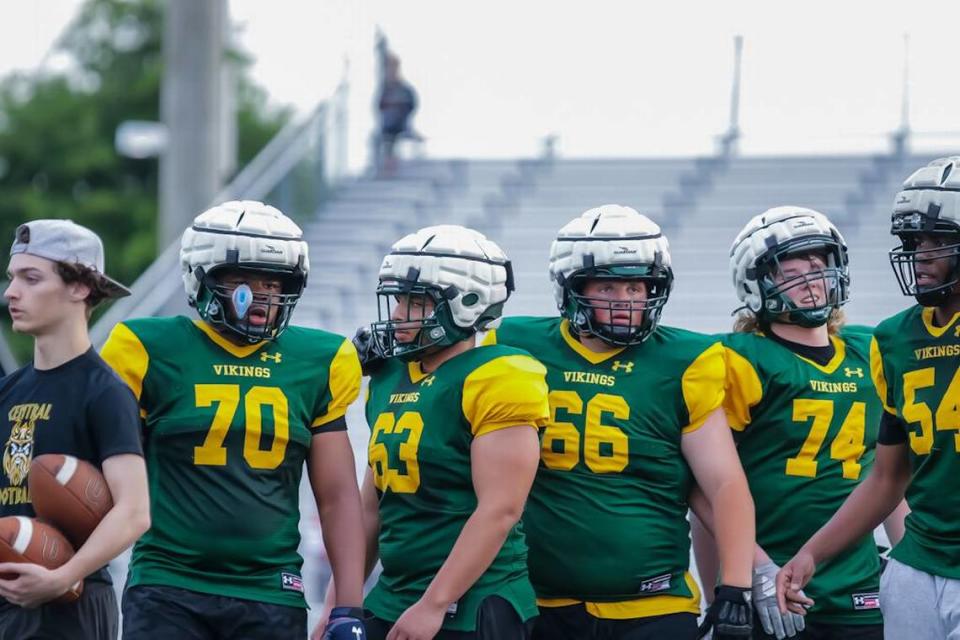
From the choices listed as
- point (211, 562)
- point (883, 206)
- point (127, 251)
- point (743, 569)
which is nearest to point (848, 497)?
point (743, 569)

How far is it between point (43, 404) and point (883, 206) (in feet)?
32.7

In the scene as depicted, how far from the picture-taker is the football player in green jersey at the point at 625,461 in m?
4.95

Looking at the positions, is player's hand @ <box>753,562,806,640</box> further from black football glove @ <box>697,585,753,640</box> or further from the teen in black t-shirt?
the teen in black t-shirt

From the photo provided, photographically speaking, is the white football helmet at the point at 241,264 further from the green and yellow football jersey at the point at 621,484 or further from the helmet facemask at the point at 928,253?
the helmet facemask at the point at 928,253

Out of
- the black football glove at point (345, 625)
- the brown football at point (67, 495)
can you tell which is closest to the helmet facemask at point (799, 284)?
the black football glove at point (345, 625)

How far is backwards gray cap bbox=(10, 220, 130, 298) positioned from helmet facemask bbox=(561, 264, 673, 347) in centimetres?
140

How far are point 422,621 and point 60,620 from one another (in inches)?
38.5

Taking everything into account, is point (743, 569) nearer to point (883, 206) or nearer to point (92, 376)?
point (92, 376)

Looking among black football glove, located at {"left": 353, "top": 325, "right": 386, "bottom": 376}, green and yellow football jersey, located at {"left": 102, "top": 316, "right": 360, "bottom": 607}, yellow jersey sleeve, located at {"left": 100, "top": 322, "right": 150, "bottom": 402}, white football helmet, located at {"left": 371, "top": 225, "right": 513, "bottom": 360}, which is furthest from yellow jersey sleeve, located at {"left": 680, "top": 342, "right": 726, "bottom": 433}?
yellow jersey sleeve, located at {"left": 100, "top": 322, "right": 150, "bottom": 402}

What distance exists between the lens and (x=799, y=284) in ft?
17.5

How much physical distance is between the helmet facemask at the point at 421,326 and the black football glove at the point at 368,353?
0.60 feet

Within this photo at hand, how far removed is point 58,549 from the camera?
14.2 ft

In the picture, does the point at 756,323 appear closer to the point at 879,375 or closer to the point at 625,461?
the point at 879,375

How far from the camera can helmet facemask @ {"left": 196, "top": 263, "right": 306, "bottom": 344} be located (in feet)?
16.0
